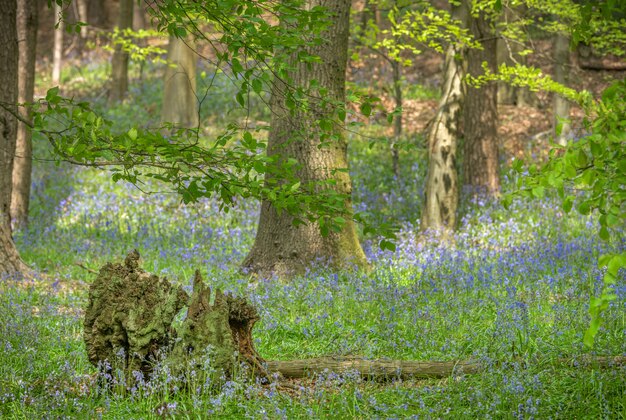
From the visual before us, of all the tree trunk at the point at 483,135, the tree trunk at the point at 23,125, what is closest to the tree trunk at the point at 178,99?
the tree trunk at the point at 23,125

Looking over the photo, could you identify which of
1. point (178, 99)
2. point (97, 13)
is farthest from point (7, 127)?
point (97, 13)

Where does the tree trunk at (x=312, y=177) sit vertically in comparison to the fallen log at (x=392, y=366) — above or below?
above

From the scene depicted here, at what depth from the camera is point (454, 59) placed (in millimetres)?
10773

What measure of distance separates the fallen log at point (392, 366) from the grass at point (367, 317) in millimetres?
73

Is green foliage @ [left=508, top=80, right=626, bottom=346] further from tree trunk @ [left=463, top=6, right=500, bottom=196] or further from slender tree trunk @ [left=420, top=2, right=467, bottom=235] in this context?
tree trunk @ [left=463, top=6, right=500, bottom=196]

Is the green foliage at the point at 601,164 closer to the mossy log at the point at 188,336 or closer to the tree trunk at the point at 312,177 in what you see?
the mossy log at the point at 188,336

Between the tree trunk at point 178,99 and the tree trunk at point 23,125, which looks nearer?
the tree trunk at point 23,125

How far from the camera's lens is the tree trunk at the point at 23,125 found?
11.4 meters

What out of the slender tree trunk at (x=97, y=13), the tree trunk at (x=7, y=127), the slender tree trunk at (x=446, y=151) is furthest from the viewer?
the slender tree trunk at (x=97, y=13)

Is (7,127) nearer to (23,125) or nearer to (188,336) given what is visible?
(23,125)

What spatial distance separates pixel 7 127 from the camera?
895cm

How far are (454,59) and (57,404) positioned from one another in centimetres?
778

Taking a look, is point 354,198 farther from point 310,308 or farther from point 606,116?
point 606,116

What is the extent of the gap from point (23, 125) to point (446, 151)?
632 cm
